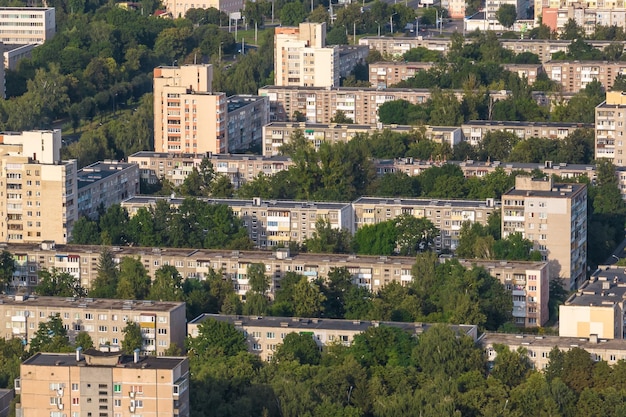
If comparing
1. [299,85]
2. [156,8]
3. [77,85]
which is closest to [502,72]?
[299,85]

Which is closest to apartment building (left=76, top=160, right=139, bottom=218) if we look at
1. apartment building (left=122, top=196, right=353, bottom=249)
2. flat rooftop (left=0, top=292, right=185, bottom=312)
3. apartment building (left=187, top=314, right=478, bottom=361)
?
apartment building (left=122, top=196, right=353, bottom=249)

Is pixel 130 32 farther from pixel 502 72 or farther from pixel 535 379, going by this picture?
pixel 535 379

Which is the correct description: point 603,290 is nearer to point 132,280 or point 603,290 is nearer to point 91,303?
point 132,280

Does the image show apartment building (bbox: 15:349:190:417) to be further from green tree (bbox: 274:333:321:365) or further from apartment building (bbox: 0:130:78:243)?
apartment building (bbox: 0:130:78:243)

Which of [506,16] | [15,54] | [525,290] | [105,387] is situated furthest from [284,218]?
[506,16]

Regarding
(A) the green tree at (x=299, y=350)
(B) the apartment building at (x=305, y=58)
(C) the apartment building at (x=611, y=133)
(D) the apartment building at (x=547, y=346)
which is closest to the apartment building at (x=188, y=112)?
(C) the apartment building at (x=611, y=133)

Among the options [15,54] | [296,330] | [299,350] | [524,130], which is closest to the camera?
[299,350]

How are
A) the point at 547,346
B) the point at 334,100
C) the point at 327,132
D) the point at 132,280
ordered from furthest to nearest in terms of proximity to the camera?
the point at 334,100 < the point at 327,132 < the point at 132,280 < the point at 547,346
